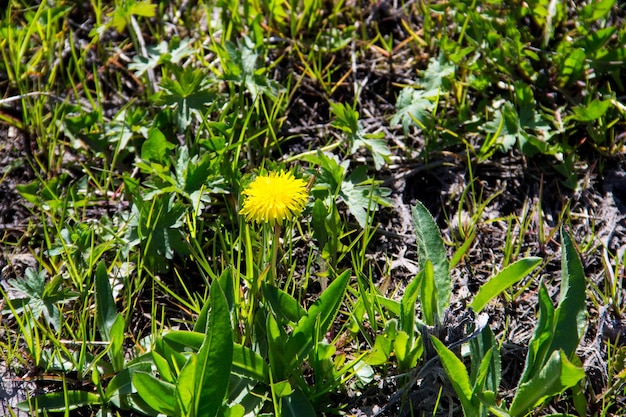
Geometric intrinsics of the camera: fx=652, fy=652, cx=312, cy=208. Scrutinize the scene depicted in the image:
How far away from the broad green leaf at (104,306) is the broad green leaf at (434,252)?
1.03 meters

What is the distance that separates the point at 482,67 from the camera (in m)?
2.80

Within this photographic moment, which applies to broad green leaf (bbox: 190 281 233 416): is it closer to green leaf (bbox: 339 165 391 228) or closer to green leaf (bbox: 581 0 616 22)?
green leaf (bbox: 339 165 391 228)

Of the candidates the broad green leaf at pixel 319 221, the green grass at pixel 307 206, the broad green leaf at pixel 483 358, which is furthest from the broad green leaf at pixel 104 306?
the broad green leaf at pixel 483 358

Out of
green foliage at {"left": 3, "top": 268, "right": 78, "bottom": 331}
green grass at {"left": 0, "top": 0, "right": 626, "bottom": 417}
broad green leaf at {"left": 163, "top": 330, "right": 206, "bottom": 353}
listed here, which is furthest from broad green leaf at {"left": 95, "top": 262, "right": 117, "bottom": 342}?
broad green leaf at {"left": 163, "top": 330, "right": 206, "bottom": 353}

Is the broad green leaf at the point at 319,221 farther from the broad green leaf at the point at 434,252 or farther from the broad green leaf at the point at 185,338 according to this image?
the broad green leaf at the point at 185,338

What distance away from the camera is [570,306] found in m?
2.01

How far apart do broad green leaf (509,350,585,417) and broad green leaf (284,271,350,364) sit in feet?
1.95

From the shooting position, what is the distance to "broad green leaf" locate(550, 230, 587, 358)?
6.53ft

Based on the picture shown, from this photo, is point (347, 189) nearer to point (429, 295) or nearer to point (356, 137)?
point (356, 137)

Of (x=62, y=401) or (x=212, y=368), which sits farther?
(x=62, y=401)

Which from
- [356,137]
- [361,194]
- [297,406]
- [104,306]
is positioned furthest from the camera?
[356,137]

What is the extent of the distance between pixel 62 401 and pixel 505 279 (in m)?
1.43

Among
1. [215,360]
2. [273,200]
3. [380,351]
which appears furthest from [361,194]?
[215,360]

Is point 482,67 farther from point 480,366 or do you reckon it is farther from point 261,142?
point 480,366
